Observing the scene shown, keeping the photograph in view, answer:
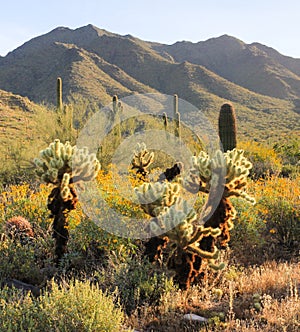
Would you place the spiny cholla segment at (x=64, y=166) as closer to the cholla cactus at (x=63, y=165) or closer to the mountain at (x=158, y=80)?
the cholla cactus at (x=63, y=165)

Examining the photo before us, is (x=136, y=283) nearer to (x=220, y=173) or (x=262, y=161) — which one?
(x=220, y=173)

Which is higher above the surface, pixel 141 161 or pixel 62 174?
pixel 62 174

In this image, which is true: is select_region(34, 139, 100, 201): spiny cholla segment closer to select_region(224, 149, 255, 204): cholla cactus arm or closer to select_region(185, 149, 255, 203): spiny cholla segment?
select_region(185, 149, 255, 203): spiny cholla segment

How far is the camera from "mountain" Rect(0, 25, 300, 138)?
171 ft

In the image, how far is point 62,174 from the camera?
5.70 meters

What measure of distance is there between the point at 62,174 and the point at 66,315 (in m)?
2.28

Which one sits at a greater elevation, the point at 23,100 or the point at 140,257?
the point at 23,100

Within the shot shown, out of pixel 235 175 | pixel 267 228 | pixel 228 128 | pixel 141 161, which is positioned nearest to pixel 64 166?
pixel 235 175

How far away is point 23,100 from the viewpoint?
129ft

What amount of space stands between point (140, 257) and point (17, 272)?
1693mm

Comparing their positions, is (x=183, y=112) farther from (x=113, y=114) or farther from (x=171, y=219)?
(x=171, y=219)

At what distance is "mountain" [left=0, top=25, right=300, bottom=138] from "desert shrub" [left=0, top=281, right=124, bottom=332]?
34960 mm

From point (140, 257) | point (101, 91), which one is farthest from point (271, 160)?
point (101, 91)

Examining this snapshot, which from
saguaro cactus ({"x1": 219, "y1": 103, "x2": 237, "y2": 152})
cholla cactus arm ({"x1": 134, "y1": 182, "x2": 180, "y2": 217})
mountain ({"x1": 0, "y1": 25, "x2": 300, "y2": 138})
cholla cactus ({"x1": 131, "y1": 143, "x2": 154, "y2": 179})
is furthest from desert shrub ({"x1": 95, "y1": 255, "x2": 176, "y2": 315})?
mountain ({"x1": 0, "y1": 25, "x2": 300, "y2": 138})
